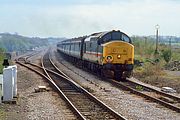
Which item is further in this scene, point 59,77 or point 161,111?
point 59,77

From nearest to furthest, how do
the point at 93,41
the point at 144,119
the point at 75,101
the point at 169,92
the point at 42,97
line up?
the point at 144,119 < the point at 75,101 < the point at 42,97 < the point at 169,92 < the point at 93,41

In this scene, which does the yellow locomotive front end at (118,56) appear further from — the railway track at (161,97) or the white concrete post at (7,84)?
the white concrete post at (7,84)

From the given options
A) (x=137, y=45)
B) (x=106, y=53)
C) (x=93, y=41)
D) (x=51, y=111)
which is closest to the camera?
(x=51, y=111)

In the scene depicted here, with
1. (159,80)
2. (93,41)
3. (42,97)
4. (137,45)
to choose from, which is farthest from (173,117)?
(137,45)

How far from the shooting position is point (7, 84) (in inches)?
628

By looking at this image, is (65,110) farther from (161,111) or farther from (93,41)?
(93,41)

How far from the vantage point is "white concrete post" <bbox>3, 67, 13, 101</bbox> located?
51.5ft

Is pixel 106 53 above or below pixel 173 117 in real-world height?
above

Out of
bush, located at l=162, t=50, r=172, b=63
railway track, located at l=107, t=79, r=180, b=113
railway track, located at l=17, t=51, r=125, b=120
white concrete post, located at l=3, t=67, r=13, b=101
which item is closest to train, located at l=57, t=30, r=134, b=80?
railway track, located at l=107, t=79, r=180, b=113

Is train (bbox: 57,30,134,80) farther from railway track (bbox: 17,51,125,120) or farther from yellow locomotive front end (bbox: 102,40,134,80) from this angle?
railway track (bbox: 17,51,125,120)

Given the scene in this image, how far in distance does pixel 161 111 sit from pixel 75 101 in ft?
12.0

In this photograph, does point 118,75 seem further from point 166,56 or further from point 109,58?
point 166,56

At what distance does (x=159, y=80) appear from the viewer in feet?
86.3

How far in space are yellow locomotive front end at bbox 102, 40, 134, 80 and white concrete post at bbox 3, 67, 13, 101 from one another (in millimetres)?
10998
